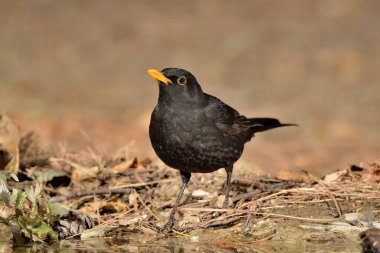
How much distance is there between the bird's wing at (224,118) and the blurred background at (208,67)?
5.44 ft

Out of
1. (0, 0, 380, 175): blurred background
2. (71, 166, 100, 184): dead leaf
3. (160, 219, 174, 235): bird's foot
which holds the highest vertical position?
(0, 0, 380, 175): blurred background

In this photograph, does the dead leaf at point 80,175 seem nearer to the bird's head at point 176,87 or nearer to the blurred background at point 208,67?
the blurred background at point 208,67

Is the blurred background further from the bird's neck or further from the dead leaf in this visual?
the bird's neck

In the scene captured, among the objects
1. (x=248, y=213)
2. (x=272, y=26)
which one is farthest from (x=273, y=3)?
(x=248, y=213)

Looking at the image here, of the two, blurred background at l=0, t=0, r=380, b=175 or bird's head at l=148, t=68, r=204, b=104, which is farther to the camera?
blurred background at l=0, t=0, r=380, b=175

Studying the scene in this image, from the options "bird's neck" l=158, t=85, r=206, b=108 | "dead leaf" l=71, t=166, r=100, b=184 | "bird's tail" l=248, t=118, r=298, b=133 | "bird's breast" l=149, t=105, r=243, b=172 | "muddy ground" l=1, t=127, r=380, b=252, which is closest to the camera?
"muddy ground" l=1, t=127, r=380, b=252

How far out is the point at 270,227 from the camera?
5.39 meters

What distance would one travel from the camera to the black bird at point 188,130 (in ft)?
19.0

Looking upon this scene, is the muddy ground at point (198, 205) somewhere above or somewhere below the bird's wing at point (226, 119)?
below

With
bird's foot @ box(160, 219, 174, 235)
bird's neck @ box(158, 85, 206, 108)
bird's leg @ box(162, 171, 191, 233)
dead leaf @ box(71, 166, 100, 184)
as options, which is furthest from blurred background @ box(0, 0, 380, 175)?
bird's foot @ box(160, 219, 174, 235)

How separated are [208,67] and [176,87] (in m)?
9.04

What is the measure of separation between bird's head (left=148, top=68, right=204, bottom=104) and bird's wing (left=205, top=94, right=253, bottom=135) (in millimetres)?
149

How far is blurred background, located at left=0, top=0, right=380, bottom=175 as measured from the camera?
11.1m

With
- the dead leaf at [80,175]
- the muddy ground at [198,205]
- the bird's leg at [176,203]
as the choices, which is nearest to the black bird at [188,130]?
the bird's leg at [176,203]
